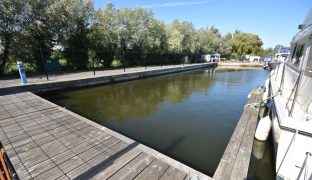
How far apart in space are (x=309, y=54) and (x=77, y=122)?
5.40m

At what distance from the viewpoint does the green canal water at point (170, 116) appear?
3.79 m

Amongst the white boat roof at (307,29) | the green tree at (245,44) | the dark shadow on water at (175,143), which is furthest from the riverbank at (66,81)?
the green tree at (245,44)

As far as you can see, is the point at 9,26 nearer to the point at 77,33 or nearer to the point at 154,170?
the point at 77,33

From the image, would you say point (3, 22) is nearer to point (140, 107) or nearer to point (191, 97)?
point (140, 107)

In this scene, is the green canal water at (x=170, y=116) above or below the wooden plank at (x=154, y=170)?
below

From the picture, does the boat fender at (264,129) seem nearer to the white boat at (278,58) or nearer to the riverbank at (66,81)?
the riverbank at (66,81)

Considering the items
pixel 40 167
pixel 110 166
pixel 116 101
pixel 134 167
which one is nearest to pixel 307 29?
pixel 134 167

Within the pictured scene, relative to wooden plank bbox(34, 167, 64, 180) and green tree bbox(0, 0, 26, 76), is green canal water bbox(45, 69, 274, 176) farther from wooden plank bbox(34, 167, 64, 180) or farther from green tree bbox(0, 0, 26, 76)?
green tree bbox(0, 0, 26, 76)

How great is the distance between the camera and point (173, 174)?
7.10 feet

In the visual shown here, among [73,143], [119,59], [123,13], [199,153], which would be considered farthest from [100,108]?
[123,13]

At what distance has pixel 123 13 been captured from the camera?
54.5 feet

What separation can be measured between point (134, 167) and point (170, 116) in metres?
3.50

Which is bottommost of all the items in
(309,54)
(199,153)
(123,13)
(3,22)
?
(199,153)

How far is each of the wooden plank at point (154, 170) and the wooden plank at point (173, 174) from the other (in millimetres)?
51
